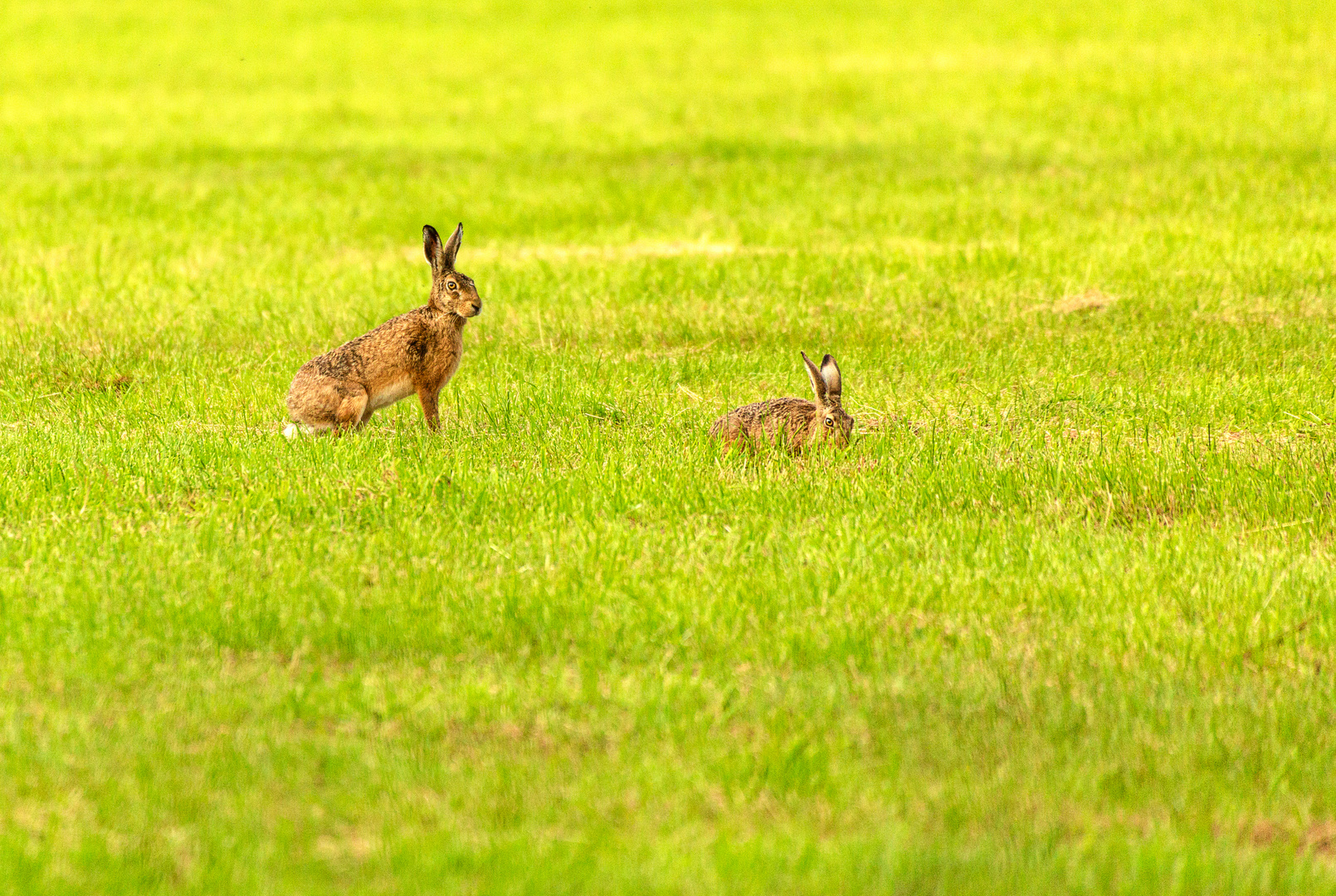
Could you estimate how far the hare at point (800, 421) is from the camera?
8469mm

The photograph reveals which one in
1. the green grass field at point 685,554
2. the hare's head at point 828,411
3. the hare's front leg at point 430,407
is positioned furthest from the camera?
the hare's front leg at point 430,407

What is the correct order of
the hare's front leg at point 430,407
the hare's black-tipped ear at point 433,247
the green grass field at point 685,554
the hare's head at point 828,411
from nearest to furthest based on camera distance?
the green grass field at point 685,554 → the hare's head at point 828,411 → the hare's black-tipped ear at point 433,247 → the hare's front leg at point 430,407

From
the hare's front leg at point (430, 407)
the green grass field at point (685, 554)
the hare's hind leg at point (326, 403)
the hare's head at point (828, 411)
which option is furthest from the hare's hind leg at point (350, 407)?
the hare's head at point (828, 411)

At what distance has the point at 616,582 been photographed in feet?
21.2

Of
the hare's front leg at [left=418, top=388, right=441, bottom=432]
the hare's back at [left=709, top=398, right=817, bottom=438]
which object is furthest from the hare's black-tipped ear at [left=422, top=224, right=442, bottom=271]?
the hare's back at [left=709, top=398, right=817, bottom=438]

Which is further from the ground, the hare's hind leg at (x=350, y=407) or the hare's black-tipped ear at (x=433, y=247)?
the hare's black-tipped ear at (x=433, y=247)

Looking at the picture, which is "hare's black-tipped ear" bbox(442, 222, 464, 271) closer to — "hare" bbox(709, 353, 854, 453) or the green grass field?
the green grass field

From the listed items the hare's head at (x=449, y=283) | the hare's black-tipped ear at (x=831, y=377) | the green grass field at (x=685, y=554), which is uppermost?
the hare's head at (x=449, y=283)

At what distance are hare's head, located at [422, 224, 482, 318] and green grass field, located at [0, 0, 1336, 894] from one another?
29.2 inches

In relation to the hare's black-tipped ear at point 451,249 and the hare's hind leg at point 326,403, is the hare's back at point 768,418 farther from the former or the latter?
the hare's hind leg at point 326,403

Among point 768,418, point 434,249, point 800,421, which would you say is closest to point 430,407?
point 434,249

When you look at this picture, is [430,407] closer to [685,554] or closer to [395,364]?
[395,364]

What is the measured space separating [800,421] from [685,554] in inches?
78.2

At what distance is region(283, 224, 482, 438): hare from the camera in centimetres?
864
